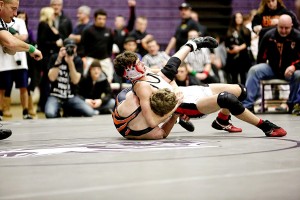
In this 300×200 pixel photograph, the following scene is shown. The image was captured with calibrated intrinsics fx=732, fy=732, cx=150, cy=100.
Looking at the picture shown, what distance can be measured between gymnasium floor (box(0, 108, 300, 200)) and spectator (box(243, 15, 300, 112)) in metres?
3.05

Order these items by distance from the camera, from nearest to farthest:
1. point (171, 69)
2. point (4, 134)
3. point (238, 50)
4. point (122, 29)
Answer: point (171, 69) → point (4, 134) → point (238, 50) → point (122, 29)

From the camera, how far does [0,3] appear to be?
5.95 metres

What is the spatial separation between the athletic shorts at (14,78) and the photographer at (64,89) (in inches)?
13.7

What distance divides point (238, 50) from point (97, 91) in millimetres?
2958

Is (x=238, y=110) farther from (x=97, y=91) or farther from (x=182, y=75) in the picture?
(x=97, y=91)

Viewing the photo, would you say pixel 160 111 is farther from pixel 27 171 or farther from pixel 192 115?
pixel 27 171

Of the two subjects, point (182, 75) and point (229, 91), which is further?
point (182, 75)

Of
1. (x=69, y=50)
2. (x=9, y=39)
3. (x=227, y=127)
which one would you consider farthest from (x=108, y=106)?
(x=9, y=39)

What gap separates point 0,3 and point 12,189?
2951 millimetres

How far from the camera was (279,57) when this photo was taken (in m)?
9.27

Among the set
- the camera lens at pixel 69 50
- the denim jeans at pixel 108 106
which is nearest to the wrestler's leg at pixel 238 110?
the camera lens at pixel 69 50

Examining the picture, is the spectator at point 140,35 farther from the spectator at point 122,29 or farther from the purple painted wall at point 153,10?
the purple painted wall at point 153,10

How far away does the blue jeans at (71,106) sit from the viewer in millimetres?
9664

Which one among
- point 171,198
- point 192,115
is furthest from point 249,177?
point 192,115
